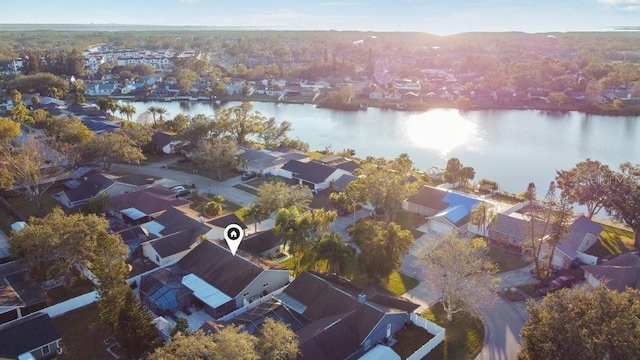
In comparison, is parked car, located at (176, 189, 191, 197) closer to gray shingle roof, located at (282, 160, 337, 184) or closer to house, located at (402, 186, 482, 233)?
gray shingle roof, located at (282, 160, 337, 184)

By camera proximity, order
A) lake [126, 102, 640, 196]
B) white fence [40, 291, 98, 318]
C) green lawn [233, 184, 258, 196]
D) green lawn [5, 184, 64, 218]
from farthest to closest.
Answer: lake [126, 102, 640, 196], green lawn [233, 184, 258, 196], green lawn [5, 184, 64, 218], white fence [40, 291, 98, 318]

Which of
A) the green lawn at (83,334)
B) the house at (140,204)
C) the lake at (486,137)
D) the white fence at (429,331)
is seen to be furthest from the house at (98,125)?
the white fence at (429,331)

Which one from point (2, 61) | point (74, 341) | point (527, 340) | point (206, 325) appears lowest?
point (74, 341)

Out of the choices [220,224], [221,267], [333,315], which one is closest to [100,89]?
[220,224]

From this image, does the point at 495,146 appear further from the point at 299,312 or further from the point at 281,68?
the point at 281,68

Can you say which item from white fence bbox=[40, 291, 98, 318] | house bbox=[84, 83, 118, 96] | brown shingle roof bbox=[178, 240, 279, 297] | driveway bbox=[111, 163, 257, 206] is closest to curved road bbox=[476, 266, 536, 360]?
brown shingle roof bbox=[178, 240, 279, 297]

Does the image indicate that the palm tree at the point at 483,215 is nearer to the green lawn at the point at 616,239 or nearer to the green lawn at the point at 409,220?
the green lawn at the point at 409,220

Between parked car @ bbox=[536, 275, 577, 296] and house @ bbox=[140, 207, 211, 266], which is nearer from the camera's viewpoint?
parked car @ bbox=[536, 275, 577, 296]

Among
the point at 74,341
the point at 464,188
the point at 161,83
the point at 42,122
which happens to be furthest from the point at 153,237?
the point at 161,83
